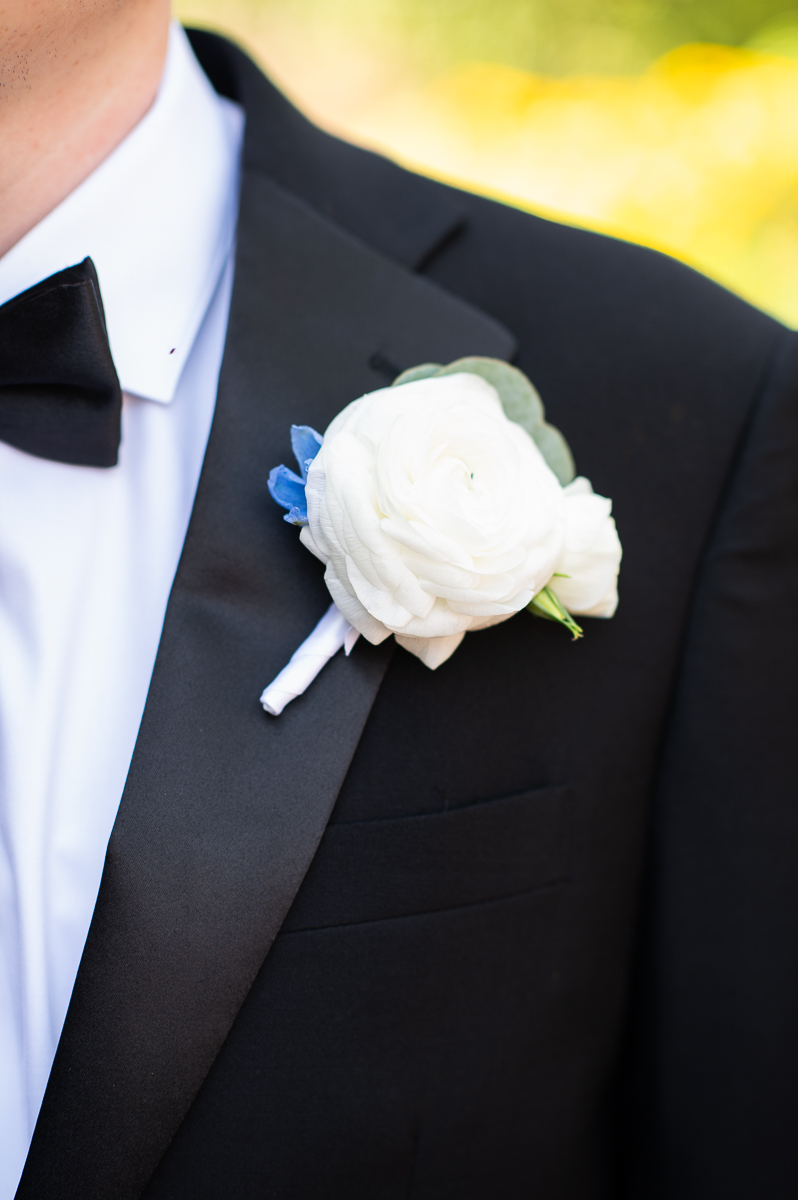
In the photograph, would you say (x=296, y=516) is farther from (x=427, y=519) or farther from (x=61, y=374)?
(x=61, y=374)

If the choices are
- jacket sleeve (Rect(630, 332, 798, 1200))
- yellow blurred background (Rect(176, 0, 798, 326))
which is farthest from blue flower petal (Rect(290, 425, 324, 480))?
yellow blurred background (Rect(176, 0, 798, 326))

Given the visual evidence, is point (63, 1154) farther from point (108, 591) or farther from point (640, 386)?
point (640, 386)

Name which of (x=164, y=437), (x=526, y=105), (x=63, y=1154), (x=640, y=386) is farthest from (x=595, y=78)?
(x=63, y=1154)

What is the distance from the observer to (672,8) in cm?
327

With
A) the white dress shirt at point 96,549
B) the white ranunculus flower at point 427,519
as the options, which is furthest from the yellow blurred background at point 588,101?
the white ranunculus flower at point 427,519

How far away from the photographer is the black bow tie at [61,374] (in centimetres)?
77

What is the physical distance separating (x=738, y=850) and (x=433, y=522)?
0.58 metres

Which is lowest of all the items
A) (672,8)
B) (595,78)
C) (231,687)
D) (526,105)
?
(231,687)

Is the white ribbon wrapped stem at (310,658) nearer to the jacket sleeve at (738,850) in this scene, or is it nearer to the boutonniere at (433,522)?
the boutonniere at (433,522)

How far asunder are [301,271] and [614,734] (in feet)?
2.01

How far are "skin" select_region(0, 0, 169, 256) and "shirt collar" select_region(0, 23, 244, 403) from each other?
0.07 ft

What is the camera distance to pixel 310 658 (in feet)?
2.50

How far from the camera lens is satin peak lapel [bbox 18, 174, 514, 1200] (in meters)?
0.69

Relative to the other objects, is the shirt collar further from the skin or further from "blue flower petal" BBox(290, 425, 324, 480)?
"blue flower petal" BBox(290, 425, 324, 480)
